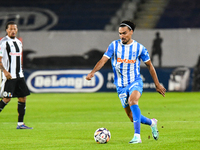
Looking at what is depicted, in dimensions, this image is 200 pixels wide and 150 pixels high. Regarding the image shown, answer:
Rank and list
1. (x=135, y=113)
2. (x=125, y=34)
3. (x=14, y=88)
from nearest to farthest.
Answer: (x=135, y=113) → (x=125, y=34) → (x=14, y=88)

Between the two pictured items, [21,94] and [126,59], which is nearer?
[126,59]

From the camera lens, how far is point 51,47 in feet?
59.5

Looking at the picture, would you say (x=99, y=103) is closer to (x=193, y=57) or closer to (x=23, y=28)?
(x=193, y=57)

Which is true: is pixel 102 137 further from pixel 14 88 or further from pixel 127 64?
pixel 14 88

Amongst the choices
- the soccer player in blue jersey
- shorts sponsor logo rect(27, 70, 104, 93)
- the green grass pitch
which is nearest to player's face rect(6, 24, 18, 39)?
the green grass pitch

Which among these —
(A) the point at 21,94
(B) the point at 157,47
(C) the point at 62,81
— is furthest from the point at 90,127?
(B) the point at 157,47

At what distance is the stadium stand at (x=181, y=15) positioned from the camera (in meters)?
22.5

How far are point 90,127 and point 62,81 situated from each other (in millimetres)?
10295

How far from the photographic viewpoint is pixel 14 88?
8031 millimetres

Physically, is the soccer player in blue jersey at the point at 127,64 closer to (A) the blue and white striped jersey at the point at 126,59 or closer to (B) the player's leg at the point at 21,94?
(A) the blue and white striped jersey at the point at 126,59

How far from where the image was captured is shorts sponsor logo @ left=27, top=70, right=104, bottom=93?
59.7ft

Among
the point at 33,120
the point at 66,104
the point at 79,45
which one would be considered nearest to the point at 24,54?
the point at 79,45

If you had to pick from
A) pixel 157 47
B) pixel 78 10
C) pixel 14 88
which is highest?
pixel 78 10

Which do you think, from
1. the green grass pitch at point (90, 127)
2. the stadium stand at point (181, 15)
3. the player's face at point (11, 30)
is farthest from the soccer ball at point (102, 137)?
the stadium stand at point (181, 15)
